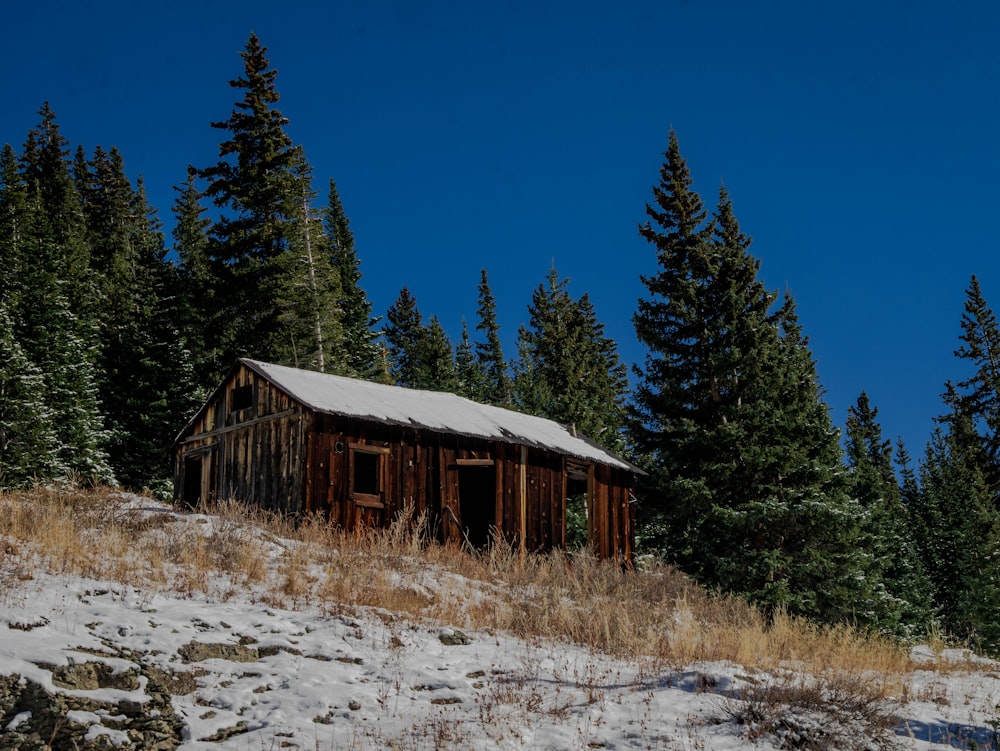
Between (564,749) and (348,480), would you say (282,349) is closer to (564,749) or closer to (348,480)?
(348,480)

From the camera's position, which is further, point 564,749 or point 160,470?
point 160,470

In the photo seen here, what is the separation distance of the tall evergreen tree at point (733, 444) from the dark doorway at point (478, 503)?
17.9 feet

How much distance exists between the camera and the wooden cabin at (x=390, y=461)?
19.5 meters

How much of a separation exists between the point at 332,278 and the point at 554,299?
20615mm

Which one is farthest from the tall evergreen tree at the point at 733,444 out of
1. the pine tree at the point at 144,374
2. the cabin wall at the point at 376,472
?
the pine tree at the point at 144,374

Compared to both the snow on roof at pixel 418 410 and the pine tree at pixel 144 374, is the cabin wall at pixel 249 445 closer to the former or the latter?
the snow on roof at pixel 418 410

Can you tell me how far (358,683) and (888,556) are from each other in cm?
2856

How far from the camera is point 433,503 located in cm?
2080

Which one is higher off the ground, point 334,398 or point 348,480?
point 334,398

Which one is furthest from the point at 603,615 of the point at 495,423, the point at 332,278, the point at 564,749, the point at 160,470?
the point at 160,470

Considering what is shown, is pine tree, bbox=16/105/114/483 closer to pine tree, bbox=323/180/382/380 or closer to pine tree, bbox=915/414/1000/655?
pine tree, bbox=323/180/382/380

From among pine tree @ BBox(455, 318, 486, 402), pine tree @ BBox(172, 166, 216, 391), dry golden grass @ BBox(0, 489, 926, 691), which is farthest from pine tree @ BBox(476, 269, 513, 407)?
dry golden grass @ BBox(0, 489, 926, 691)

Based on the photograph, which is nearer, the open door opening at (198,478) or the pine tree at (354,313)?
the open door opening at (198,478)

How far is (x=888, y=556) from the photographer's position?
31234 mm
